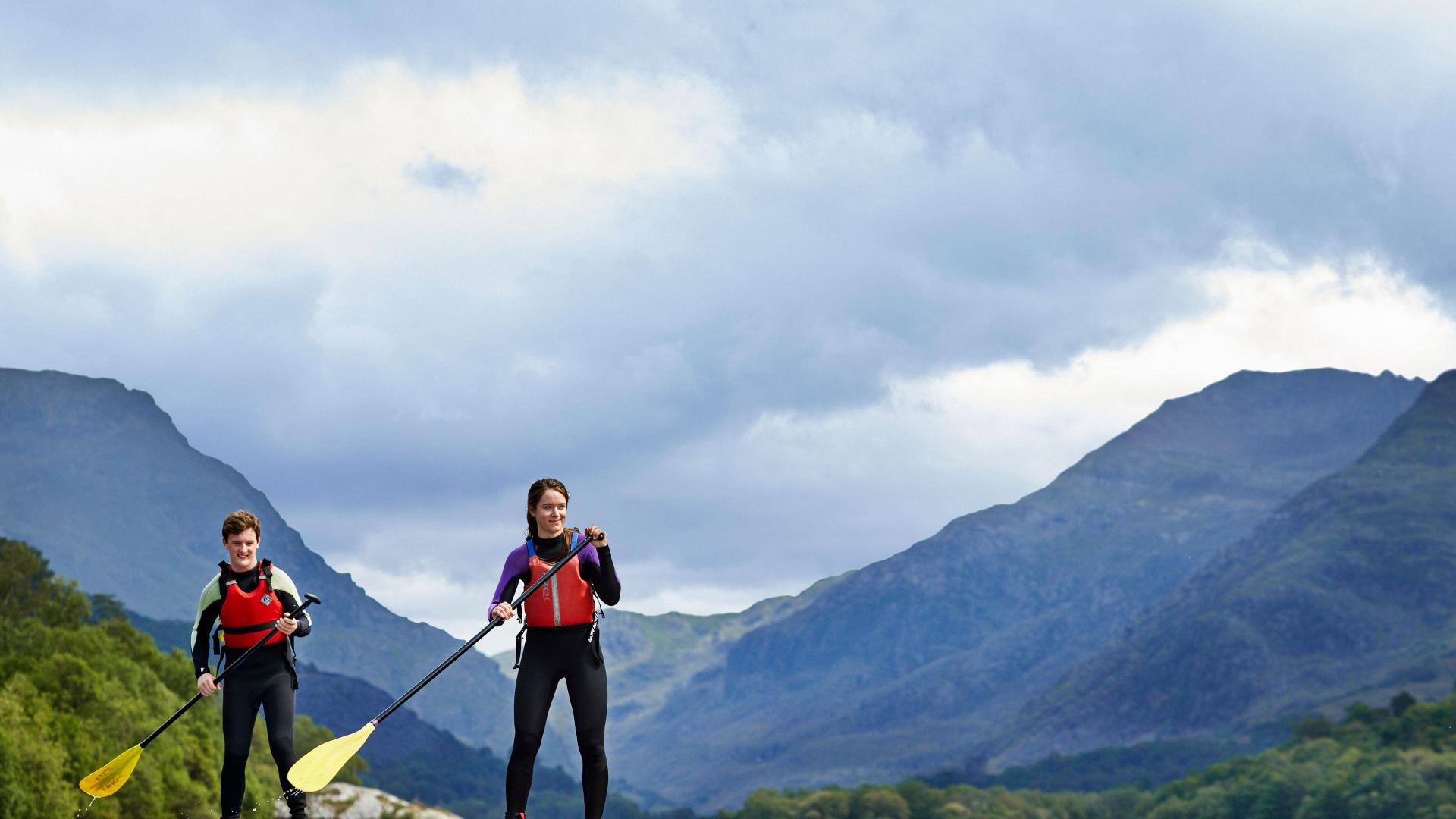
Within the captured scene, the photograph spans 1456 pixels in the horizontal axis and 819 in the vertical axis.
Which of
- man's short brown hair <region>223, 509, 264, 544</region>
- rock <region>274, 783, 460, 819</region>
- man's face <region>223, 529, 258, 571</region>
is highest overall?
rock <region>274, 783, 460, 819</region>

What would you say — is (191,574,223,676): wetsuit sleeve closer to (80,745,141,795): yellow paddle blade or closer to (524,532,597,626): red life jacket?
(80,745,141,795): yellow paddle blade

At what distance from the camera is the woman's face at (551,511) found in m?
16.8

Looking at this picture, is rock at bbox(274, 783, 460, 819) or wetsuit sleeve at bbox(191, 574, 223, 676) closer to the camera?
wetsuit sleeve at bbox(191, 574, 223, 676)

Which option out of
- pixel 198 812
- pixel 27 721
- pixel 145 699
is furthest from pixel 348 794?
pixel 27 721

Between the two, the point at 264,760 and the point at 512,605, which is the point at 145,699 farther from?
the point at 512,605

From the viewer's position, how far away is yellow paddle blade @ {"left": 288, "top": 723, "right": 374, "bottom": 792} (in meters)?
16.7

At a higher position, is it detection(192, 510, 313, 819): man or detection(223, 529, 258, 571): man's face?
detection(223, 529, 258, 571): man's face

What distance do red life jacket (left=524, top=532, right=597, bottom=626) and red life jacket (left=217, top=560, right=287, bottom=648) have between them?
358 cm

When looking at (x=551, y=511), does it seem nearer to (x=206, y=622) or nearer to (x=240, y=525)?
(x=240, y=525)

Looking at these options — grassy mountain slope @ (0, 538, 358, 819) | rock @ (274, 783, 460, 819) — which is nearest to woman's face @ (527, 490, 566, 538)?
grassy mountain slope @ (0, 538, 358, 819)

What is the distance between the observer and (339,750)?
17.8m

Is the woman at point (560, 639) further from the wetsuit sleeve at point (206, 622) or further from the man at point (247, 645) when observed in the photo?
the wetsuit sleeve at point (206, 622)

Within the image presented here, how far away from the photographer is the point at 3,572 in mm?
162625

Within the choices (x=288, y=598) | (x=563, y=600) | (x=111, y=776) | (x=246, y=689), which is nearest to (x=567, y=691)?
(x=563, y=600)
